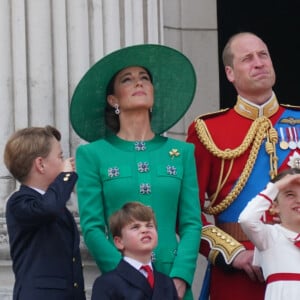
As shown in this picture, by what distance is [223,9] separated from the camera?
31.5 feet

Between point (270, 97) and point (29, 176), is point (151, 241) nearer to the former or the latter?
point (29, 176)

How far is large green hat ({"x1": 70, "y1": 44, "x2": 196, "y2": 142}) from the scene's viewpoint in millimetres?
6949

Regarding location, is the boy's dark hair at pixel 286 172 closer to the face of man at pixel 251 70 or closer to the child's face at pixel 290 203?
the child's face at pixel 290 203

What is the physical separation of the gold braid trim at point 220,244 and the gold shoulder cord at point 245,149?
128mm

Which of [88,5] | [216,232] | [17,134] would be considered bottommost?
[216,232]

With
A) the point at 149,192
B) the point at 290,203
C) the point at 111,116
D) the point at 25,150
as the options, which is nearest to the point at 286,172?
the point at 290,203

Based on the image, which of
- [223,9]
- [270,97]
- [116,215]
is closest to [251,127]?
[270,97]

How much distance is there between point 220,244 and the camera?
693 centimetres

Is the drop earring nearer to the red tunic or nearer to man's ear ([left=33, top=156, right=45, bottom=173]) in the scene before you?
the red tunic

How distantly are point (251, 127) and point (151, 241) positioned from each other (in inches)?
38.0

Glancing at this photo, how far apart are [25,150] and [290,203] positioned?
41.0 inches

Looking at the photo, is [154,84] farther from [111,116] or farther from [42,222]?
[42,222]

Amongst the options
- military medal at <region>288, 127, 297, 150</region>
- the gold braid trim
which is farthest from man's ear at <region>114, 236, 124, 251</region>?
military medal at <region>288, 127, 297, 150</region>

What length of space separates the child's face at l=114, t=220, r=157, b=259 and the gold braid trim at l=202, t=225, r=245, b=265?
560 millimetres
